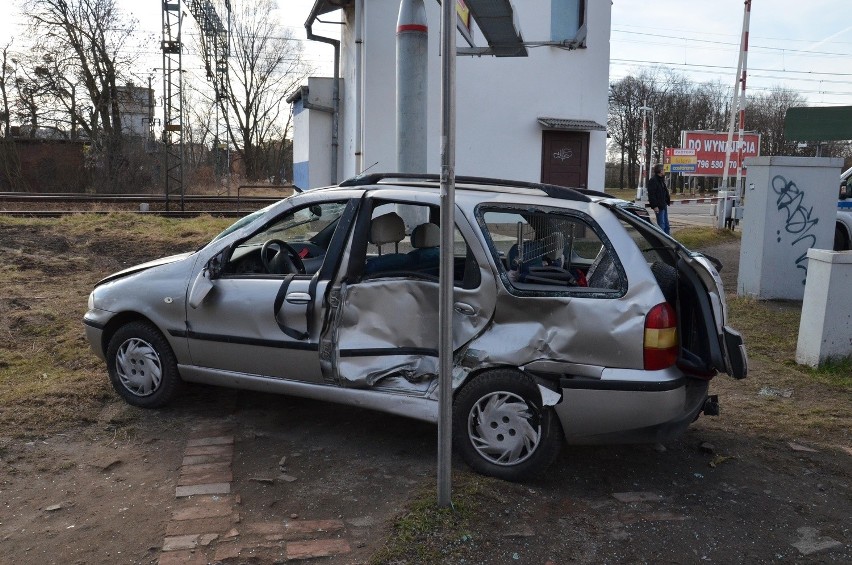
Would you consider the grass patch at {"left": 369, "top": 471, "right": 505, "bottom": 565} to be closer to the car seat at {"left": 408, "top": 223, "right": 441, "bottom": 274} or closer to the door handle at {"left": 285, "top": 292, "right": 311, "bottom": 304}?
the door handle at {"left": 285, "top": 292, "right": 311, "bottom": 304}

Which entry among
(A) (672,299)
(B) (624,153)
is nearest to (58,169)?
(A) (672,299)

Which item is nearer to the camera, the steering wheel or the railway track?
the steering wheel

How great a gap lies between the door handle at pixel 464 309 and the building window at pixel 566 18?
13.9 metres

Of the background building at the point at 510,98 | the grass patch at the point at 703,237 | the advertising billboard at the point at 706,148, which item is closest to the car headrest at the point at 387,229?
the background building at the point at 510,98

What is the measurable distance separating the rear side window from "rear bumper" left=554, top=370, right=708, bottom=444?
1.73 ft

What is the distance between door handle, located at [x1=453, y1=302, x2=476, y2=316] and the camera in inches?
179

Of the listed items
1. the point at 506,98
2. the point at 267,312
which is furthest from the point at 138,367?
the point at 506,98

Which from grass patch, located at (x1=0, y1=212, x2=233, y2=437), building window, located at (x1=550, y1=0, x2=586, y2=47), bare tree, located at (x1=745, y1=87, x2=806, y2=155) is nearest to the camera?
grass patch, located at (x1=0, y1=212, x2=233, y2=437)

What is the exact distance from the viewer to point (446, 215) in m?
3.69

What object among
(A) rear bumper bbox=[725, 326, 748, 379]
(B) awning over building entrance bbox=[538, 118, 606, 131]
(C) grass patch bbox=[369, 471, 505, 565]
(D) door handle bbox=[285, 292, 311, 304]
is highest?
(B) awning over building entrance bbox=[538, 118, 606, 131]

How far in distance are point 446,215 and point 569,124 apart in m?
14.3

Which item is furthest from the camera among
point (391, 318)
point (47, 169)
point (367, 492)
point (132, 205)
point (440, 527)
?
point (47, 169)

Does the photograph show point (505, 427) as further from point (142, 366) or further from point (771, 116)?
point (771, 116)

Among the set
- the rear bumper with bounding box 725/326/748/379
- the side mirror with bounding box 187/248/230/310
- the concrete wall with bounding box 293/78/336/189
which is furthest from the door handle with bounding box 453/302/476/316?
the concrete wall with bounding box 293/78/336/189
